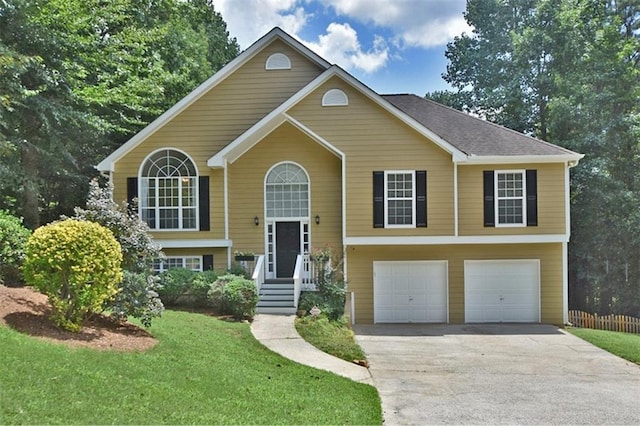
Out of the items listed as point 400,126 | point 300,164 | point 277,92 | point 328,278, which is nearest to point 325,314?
point 328,278

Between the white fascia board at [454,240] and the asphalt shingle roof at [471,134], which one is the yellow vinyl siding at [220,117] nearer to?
the asphalt shingle roof at [471,134]

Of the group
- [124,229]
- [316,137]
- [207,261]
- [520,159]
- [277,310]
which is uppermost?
[316,137]

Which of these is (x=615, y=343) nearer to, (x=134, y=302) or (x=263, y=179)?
(x=263, y=179)

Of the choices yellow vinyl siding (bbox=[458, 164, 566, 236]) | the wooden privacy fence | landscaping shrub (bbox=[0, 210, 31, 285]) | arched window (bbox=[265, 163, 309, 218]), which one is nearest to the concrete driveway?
yellow vinyl siding (bbox=[458, 164, 566, 236])

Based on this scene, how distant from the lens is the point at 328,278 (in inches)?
535

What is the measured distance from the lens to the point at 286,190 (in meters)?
15.2

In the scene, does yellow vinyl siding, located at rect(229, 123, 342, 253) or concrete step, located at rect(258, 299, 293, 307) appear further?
yellow vinyl siding, located at rect(229, 123, 342, 253)

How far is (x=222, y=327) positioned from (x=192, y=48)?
17.8 meters

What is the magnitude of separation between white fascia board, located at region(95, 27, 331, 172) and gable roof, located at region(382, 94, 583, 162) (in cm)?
399

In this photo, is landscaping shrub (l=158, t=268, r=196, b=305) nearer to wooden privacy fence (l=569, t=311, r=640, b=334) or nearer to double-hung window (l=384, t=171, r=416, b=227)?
double-hung window (l=384, t=171, r=416, b=227)

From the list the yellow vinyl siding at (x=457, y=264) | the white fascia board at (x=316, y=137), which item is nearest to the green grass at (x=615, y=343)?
the yellow vinyl siding at (x=457, y=264)

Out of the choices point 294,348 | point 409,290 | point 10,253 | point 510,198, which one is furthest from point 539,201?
point 10,253

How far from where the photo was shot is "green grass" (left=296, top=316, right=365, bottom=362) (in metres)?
9.35

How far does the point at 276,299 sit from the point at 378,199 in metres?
4.43
